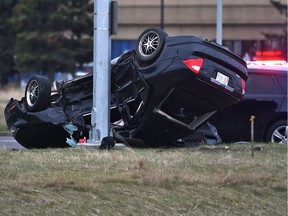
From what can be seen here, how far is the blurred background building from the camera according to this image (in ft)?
149

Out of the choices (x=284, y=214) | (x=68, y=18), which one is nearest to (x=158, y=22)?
(x=68, y=18)

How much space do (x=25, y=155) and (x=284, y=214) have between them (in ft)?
10.8

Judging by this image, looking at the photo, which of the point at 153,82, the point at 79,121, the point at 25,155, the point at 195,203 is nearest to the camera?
the point at 195,203

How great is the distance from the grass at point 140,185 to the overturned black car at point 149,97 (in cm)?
130

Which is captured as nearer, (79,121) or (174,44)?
(174,44)

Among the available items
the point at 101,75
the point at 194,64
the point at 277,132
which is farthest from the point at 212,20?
the point at 194,64

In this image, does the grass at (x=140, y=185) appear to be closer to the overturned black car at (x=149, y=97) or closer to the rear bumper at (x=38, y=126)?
the overturned black car at (x=149, y=97)

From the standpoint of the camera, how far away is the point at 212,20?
153 feet

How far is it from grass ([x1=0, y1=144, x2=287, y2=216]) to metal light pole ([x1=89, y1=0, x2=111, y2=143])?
1371 mm

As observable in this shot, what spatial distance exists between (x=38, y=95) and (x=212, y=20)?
3643cm

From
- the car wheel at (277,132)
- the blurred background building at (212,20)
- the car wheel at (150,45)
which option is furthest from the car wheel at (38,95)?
the blurred background building at (212,20)

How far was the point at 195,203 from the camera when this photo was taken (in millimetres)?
7195

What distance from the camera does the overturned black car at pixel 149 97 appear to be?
395 inches

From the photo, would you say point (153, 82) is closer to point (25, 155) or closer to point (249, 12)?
point (25, 155)
